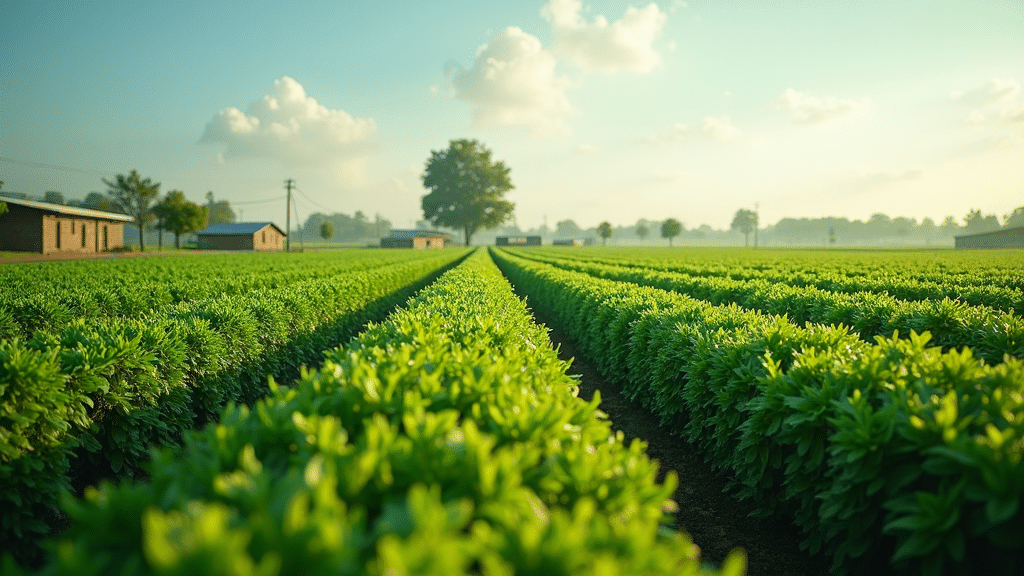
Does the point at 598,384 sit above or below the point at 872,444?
below

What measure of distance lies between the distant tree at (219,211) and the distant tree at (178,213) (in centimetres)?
7859

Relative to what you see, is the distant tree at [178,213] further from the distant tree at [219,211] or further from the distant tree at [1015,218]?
the distant tree at [1015,218]

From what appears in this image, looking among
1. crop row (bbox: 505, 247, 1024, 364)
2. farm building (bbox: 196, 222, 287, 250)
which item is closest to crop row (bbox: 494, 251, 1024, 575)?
crop row (bbox: 505, 247, 1024, 364)

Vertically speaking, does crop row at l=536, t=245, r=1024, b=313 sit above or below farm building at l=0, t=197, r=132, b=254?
below

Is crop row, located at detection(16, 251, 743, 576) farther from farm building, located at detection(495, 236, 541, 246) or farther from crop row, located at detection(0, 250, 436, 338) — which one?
farm building, located at detection(495, 236, 541, 246)

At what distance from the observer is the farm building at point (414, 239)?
3516 inches

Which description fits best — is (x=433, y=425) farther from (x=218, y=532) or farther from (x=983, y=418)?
(x=983, y=418)

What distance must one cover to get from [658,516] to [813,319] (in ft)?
30.9

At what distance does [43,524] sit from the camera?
3910mm

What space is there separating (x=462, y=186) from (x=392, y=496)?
319 feet

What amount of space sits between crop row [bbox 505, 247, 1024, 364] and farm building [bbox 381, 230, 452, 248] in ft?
261

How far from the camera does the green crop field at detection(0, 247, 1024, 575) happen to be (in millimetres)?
1421

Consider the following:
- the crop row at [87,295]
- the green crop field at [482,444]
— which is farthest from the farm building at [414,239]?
the green crop field at [482,444]

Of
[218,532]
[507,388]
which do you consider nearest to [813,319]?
[507,388]
